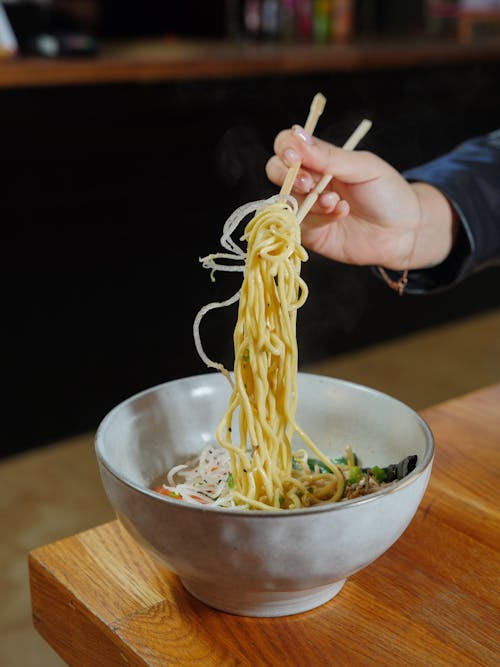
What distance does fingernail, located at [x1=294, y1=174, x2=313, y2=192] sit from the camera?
113 centimetres

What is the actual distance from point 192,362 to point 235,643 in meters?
2.45

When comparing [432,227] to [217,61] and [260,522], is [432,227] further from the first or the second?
[217,61]

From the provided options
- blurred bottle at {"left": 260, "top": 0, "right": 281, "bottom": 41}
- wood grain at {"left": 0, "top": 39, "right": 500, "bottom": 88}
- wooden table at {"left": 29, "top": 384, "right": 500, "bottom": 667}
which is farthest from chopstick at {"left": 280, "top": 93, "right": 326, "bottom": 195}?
blurred bottle at {"left": 260, "top": 0, "right": 281, "bottom": 41}

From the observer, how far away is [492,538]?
102cm

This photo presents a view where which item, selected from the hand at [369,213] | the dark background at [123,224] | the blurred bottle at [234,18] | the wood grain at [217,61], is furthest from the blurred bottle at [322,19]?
the hand at [369,213]

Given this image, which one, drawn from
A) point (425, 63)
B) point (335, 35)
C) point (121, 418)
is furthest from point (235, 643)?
point (335, 35)

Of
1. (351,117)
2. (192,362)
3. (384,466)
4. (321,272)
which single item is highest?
(384,466)

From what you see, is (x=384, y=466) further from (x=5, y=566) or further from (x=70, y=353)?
(x=70, y=353)

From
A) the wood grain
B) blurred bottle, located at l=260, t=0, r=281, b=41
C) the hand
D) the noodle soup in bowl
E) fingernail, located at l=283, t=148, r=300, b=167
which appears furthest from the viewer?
blurred bottle, located at l=260, t=0, r=281, b=41

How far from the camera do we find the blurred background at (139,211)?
8.99 feet

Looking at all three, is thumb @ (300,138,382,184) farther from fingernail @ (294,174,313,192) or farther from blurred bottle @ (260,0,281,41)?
blurred bottle @ (260,0,281,41)

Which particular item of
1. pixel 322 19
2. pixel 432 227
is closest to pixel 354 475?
pixel 432 227

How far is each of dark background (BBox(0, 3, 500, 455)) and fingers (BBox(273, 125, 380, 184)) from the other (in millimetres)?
1387

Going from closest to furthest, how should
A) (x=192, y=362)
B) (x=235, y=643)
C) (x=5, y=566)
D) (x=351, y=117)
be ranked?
(x=235, y=643), (x=5, y=566), (x=192, y=362), (x=351, y=117)
